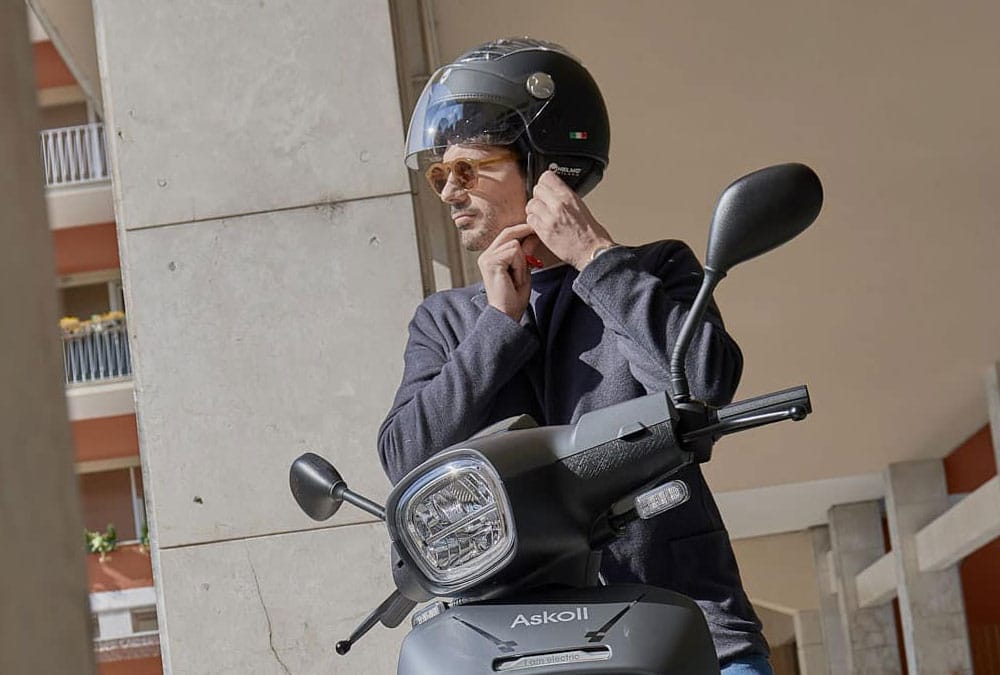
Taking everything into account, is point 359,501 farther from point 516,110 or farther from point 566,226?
point 516,110

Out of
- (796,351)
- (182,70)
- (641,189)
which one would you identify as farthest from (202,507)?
(796,351)

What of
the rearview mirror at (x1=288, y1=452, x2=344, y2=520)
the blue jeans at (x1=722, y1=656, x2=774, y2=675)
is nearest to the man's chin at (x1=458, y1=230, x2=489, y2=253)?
the rearview mirror at (x1=288, y1=452, x2=344, y2=520)

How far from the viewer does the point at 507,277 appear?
71.8 inches

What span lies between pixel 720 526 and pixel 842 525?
19.7 metres

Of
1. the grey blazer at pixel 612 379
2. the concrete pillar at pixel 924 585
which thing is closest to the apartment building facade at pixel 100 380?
the concrete pillar at pixel 924 585

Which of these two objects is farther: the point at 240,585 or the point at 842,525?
the point at 842,525

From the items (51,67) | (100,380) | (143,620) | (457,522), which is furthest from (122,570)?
(457,522)

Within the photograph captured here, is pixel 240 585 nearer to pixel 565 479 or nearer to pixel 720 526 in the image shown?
pixel 720 526

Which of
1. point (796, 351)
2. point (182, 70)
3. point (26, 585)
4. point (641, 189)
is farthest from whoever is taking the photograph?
point (796, 351)

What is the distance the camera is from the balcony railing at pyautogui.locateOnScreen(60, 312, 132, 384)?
22094 millimetres

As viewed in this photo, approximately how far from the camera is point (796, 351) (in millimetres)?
13328

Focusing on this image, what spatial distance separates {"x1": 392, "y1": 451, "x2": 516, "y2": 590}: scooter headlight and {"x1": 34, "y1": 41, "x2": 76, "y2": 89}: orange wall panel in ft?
71.7

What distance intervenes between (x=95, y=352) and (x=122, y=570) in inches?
123

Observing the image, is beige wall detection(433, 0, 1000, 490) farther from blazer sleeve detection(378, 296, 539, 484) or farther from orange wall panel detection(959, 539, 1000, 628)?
blazer sleeve detection(378, 296, 539, 484)
